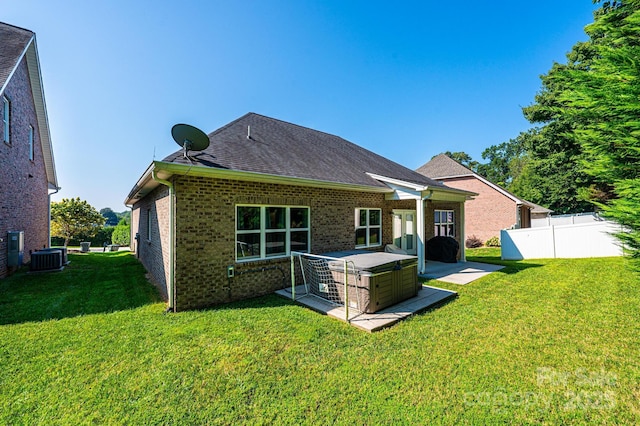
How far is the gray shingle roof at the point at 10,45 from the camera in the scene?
8695 millimetres

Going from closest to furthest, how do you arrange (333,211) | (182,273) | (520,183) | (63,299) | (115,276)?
1. (182,273)
2. (63,299)
3. (333,211)
4. (115,276)
5. (520,183)

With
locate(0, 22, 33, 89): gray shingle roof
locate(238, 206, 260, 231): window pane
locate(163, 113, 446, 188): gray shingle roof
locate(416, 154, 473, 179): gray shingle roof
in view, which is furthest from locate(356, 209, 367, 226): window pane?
locate(416, 154, 473, 179): gray shingle roof

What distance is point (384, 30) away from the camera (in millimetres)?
10719

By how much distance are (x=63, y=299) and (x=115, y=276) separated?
298cm

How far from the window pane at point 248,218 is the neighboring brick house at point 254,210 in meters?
0.02

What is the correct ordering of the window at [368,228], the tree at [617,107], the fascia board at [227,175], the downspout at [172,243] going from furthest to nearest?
the window at [368,228] < the downspout at [172,243] < the fascia board at [227,175] < the tree at [617,107]

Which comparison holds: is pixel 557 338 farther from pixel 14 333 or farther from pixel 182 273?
pixel 14 333

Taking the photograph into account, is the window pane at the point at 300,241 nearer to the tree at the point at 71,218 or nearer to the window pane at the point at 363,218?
the window pane at the point at 363,218

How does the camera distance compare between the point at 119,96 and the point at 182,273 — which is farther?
the point at 119,96

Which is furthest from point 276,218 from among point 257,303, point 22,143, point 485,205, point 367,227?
point 485,205

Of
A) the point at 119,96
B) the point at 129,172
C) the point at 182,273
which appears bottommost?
the point at 182,273

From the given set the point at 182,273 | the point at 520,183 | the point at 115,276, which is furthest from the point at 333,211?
the point at 520,183

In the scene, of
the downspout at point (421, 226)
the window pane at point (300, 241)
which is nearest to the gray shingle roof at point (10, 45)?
the window pane at point (300, 241)

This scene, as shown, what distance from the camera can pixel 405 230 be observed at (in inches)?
460
